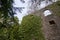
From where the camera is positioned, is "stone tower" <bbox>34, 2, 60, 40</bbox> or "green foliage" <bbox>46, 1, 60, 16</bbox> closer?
"stone tower" <bbox>34, 2, 60, 40</bbox>

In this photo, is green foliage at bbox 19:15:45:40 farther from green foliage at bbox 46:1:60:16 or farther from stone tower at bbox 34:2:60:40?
green foliage at bbox 46:1:60:16

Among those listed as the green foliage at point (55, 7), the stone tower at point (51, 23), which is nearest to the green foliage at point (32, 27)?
the stone tower at point (51, 23)

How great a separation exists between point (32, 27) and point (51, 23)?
2.27 feet

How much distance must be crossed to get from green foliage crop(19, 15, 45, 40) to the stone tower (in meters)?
0.18

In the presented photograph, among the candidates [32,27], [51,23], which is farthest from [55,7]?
[32,27]

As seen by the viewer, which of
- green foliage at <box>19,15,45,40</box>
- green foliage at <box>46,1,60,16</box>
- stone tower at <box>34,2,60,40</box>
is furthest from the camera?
green foliage at <box>46,1,60,16</box>

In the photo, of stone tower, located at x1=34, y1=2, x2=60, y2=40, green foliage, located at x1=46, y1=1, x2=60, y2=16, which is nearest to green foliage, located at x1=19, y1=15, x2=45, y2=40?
stone tower, located at x1=34, y1=2, x2=60, y2=40

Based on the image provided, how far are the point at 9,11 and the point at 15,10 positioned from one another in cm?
12

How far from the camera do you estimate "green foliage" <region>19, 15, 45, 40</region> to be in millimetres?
6458

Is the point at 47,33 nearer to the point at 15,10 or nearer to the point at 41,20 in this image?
the point at 41,20

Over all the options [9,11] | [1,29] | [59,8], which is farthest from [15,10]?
[59,8]

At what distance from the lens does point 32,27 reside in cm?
665

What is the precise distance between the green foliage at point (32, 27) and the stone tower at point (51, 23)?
181 millimetres

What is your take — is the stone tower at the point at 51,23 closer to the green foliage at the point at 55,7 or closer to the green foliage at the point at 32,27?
the green foliage at the point at 55,7
